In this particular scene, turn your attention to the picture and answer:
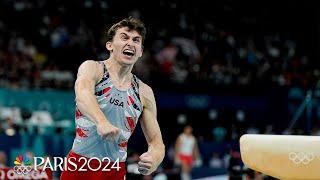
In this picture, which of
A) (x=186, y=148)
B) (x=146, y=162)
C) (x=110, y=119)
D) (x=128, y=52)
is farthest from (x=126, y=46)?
(x=186, y=148)

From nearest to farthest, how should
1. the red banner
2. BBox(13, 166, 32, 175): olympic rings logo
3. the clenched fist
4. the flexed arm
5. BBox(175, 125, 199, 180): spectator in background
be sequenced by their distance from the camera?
the flexed arm
the clenched fist
BBox(13, 166, 32, 175): olympic rings logo
the red banner
BBox(175, 125, 199, 180): spectator in background

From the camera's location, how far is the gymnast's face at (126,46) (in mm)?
4836

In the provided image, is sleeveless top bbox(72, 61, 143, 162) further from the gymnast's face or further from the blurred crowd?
the blurred crowd

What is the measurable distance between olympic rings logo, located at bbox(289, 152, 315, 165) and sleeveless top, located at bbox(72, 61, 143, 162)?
3.88ft

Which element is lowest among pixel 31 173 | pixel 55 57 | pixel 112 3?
pixel 31 173

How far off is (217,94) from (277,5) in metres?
3.94

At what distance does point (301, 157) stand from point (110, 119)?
1448 mm

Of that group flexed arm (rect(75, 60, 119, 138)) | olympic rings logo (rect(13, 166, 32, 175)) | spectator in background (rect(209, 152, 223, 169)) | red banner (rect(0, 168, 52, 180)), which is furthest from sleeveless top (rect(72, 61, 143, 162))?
spectator in background (rect(209, 152, 223, 169))

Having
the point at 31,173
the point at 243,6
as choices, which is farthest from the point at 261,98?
the point at 31,173

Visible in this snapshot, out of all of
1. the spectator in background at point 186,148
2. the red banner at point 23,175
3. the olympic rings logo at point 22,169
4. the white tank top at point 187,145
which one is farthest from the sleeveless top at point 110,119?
the white tank top at point 187,145

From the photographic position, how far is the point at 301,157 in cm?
506

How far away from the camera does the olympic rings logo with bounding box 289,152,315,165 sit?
16.5 ft

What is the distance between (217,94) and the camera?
42.8ft

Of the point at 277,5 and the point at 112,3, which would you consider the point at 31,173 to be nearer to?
the point at 112,3
